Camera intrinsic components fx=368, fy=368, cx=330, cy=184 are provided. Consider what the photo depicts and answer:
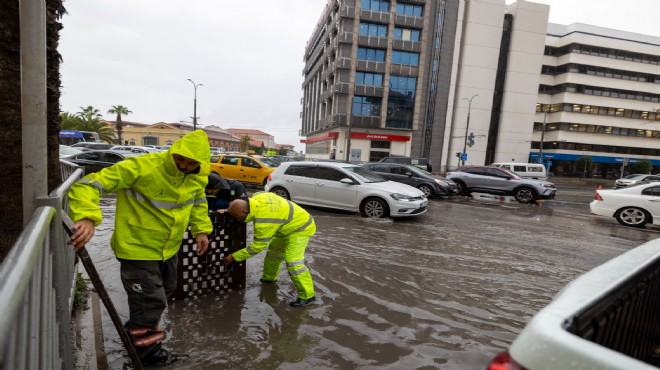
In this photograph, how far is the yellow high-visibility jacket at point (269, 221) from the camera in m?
3.90

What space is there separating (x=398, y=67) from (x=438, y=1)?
366 inches

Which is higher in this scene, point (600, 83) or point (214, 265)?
point (600, 83)

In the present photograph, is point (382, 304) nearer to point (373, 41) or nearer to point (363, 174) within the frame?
point (363, 174)

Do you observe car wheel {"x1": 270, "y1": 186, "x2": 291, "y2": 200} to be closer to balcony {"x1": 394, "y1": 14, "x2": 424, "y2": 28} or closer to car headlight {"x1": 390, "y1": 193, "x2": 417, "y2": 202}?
car headlight {"x1": 390, "y1": 193, "x2": 417, "y2": 202}

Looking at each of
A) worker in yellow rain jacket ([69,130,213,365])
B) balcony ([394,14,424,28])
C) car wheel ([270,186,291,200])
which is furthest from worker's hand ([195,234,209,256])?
balcony ([394,14,424,28])

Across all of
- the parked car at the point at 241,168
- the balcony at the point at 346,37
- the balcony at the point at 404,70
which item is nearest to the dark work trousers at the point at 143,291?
the parked car at the point at 241,168

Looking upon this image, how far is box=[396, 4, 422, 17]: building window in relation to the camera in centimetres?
4012

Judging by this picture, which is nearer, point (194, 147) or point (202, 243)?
point (194, 147)

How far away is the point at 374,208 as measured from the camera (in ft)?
30.9

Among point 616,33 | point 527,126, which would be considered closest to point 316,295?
point 527,126

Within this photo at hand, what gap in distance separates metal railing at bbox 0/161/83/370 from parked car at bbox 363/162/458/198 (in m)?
12.6

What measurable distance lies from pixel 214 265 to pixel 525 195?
14.1m

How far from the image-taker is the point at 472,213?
37.7 feet

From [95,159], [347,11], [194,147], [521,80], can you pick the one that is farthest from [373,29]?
[194,147]
